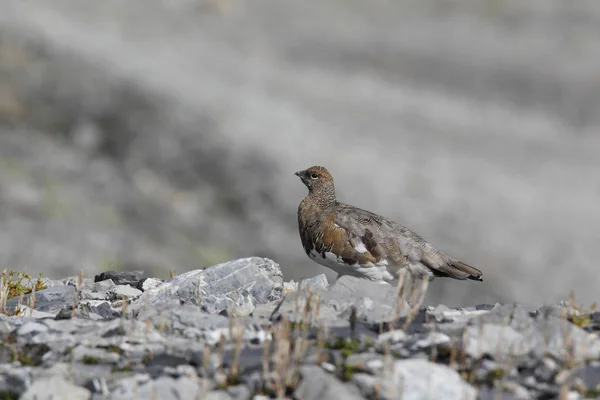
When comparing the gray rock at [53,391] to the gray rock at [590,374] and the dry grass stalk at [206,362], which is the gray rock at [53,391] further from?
the gray rock at [590,374]

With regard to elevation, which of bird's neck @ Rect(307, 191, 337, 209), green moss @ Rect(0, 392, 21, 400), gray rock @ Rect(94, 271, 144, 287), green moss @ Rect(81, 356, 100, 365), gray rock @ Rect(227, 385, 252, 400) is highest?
bird's neck @ Rect(307, 191, 337, 209)

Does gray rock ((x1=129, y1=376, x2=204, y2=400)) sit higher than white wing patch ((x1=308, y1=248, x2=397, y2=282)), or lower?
A: lower

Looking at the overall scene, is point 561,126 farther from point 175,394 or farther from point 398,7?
point 175,394

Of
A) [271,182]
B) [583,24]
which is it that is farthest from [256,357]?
[583,24]

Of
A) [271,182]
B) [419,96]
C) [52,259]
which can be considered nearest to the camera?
[52,259]

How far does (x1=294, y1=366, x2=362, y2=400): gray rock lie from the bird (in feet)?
13.0

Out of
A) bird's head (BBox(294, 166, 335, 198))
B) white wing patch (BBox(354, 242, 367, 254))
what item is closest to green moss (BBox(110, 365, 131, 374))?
white wing patch (BBox(354, 242, 367, 254))

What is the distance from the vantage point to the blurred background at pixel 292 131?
22422 millimetres

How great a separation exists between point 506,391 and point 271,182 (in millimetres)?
19681

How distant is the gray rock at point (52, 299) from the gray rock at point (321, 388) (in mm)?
3404

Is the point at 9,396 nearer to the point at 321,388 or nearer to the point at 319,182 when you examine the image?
the point at 321,388

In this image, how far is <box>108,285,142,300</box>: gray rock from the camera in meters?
8.88

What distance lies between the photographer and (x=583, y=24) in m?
39.8

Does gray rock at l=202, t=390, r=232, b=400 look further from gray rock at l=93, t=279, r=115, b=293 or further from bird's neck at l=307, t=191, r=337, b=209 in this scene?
bird's neck at l=307, t=191, r=337, b=209
